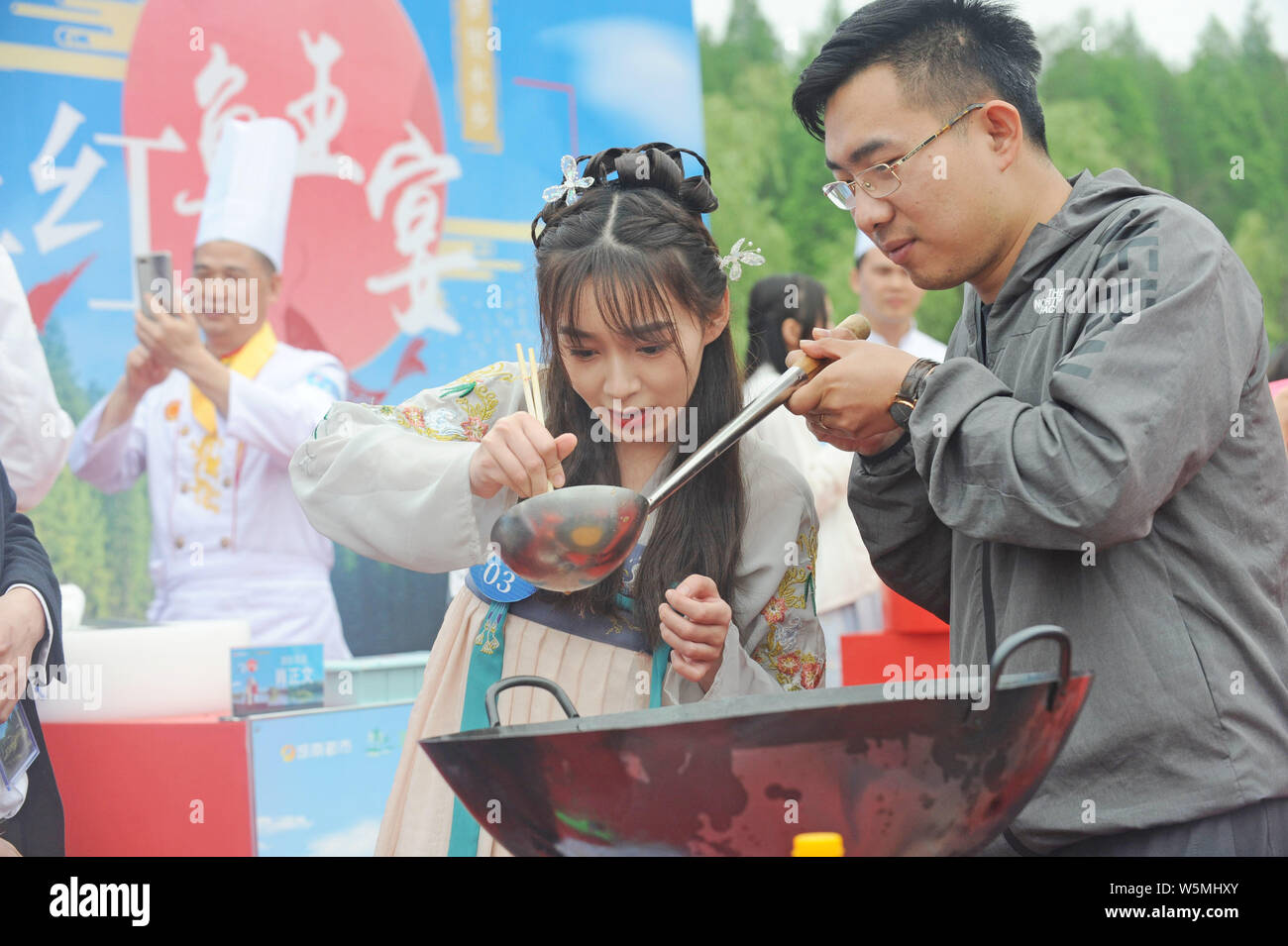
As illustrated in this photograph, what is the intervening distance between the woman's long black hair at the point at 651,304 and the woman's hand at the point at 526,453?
11.2 inches

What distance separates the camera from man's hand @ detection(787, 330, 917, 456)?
1367 millimetres

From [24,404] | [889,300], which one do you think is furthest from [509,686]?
[889,300]

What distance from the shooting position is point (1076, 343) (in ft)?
4.24

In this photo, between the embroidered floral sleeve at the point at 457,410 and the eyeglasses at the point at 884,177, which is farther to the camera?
the embroidered floral sleeve at the point at 457,410

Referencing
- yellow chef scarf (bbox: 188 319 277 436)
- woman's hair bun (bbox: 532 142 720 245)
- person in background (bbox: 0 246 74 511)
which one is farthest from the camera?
yellow chef scarf (bbox: 188 319 277 436)

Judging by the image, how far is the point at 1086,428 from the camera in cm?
119

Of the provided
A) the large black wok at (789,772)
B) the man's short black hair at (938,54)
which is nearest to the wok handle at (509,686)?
the large black wok at (789,772)

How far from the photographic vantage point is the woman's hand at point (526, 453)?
1444mm

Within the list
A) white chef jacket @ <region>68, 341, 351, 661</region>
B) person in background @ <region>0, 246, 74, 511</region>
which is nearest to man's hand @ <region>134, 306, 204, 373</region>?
white chef jacket @ <region>68, 341, 351, 661</region>

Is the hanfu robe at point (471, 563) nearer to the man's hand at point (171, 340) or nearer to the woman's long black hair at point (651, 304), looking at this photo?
the woman's long black hair at point (651, 304)

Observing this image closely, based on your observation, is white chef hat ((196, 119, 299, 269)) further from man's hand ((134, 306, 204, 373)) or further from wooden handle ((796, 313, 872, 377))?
wooden handle ((796, 313, 872, 377))

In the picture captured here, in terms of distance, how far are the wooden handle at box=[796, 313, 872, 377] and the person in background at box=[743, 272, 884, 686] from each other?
2.00 meters
